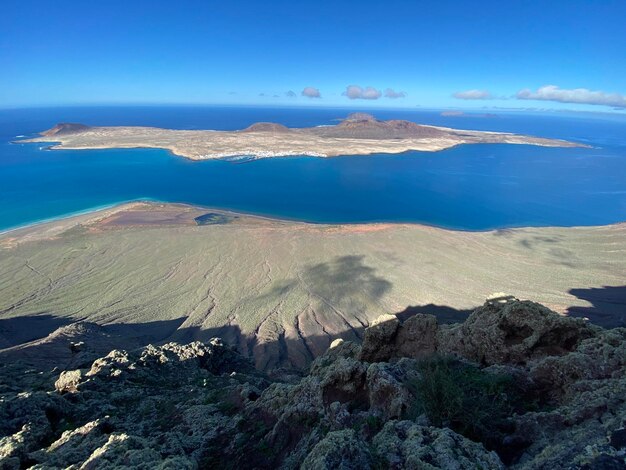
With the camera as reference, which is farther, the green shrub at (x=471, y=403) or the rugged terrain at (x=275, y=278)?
the rugged terrain at (x=275, y=278)

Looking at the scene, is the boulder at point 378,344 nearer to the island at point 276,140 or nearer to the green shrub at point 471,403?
the green shrub at point 471,403

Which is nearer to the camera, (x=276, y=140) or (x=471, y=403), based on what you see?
(x=471, y=403)

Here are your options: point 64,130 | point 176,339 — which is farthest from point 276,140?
point 176,339

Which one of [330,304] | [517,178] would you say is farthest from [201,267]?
[517,178]

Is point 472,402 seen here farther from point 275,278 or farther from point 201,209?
point 201,209

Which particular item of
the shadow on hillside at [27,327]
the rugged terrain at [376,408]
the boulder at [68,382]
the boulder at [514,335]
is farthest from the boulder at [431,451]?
the shadow on hillside at [27,327]

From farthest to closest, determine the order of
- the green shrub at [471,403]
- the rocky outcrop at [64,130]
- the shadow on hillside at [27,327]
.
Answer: the rocky outcrop at [64,130] → the shadow on hillside at [27,327] → the green shrub at [471,403]

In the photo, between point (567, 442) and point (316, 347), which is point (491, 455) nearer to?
point (567, 442)
